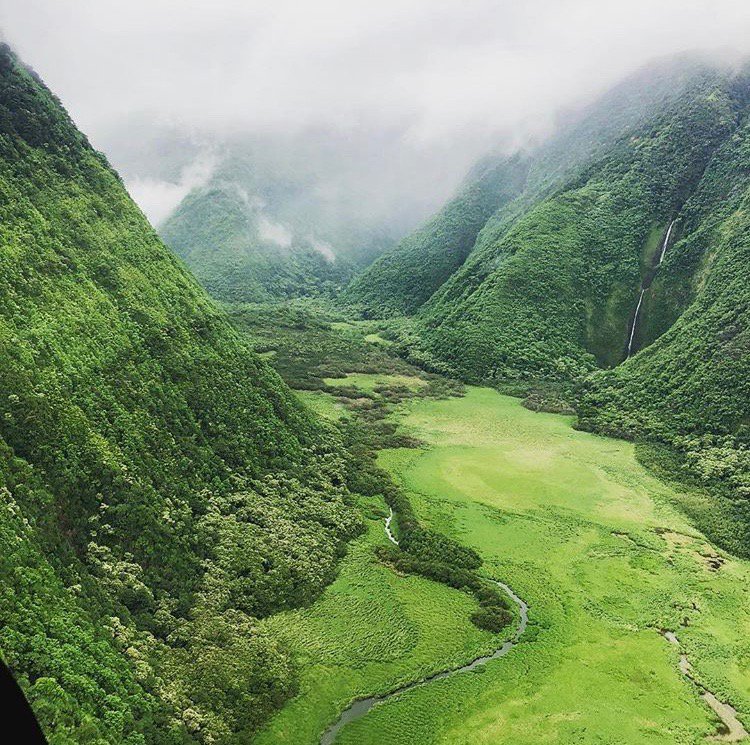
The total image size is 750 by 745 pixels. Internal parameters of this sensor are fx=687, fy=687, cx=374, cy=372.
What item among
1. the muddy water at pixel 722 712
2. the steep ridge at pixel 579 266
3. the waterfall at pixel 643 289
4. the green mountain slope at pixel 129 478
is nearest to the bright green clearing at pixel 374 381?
the steep ridge at pixel 579 266

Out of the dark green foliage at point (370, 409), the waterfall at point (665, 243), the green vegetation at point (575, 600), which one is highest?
the waterfall at point (665, 243)

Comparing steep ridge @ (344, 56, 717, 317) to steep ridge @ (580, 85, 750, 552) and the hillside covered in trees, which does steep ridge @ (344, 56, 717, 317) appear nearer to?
the hillside covered in trees

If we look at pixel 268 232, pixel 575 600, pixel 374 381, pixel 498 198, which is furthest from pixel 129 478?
pixel 268 232

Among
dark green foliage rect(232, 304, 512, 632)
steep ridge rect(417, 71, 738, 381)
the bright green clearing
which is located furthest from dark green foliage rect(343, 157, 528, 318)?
the bright green clearing

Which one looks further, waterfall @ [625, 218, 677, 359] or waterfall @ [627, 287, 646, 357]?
waterfall @ [625, 218, 677, 359]

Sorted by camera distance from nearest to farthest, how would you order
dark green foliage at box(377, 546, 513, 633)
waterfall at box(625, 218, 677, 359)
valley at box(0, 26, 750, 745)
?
valley at box(0, 26, 750, 745)
dark green foliage at box(377, 546, 513, 633)
waterfall at box(625, 218, 677, 359)

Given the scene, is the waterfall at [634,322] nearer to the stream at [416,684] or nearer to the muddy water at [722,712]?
the stream at [416,684]

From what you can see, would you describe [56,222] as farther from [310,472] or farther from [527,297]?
[527,297]
